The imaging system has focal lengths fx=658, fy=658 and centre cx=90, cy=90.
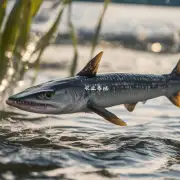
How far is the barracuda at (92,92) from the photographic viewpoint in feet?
14.4

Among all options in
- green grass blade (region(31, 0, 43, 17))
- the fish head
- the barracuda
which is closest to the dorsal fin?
the barracuda

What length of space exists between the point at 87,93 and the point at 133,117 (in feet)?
6.51

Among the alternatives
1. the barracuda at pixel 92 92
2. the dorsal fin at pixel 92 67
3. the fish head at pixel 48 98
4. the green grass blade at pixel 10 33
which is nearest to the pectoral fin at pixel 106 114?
the barracuda at pixel 92 92

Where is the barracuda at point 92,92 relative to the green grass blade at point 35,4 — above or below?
below

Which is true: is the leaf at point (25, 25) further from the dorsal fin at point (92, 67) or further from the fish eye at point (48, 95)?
the fish eye at point (48, 95)

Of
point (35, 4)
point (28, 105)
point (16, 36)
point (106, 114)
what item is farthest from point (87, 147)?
point (35, 4)

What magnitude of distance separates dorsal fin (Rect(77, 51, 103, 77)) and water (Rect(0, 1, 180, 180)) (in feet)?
1.86

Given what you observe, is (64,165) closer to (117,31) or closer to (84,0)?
(117,31)

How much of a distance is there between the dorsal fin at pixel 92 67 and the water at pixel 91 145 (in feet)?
1.86

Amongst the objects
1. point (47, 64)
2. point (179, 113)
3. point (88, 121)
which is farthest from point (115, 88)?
point (47, 64)

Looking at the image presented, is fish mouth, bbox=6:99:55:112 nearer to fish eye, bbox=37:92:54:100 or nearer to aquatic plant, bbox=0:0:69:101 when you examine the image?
fish eye, bbox=37:92:54:100

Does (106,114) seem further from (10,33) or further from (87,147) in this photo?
(10,33)

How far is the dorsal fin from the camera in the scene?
15.2 feet

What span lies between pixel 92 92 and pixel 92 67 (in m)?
0.18
